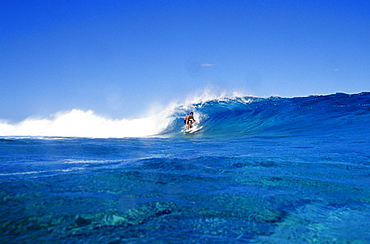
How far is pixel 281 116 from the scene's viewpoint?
16.4 m

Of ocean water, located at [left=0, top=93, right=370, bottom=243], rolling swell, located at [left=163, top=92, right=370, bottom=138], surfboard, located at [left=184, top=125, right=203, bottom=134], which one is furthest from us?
surfboard, located at [left=184, top=125, right=203, bottom=134]

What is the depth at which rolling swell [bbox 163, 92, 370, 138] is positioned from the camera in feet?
40.5

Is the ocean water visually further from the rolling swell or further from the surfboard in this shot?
the surfboard

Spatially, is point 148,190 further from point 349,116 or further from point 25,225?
point 349,116

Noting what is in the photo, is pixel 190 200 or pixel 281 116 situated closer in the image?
pixel 190 200

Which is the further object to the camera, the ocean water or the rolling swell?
the rolling swell

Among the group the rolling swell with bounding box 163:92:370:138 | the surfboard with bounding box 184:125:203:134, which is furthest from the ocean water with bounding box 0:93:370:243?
the surfboard with bounding box 184:125:203:134

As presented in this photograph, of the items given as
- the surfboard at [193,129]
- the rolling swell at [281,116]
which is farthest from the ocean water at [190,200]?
the surfboard at [193,129]

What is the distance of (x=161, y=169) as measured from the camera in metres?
4.45

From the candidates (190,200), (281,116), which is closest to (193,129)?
(281,116)

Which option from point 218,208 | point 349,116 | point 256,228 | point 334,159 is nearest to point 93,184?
point 218,208

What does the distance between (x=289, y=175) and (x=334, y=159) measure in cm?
172

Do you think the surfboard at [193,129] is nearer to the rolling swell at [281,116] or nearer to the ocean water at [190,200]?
the rolling swell at [281,116]

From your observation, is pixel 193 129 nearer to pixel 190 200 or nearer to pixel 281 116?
pixel 281 116
